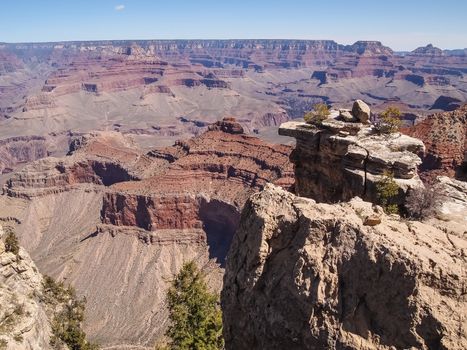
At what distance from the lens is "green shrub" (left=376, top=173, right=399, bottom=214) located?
20.1 meters

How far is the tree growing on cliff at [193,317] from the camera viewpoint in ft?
81.6

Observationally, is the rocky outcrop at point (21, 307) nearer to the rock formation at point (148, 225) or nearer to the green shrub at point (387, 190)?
the green shrub at point (387, 190)

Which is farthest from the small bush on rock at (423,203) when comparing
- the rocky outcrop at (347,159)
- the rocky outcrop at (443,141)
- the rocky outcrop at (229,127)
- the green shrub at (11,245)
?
the rocky outcrop at (229,127)

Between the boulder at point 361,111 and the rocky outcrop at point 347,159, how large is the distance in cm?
73

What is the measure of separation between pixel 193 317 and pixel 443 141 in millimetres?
40491

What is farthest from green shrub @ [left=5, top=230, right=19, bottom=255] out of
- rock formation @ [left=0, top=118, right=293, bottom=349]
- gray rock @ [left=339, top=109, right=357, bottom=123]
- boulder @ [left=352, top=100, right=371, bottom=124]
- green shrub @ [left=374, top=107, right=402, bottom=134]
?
green shrub @ [left=374, top=107, right=402, bottom=134]

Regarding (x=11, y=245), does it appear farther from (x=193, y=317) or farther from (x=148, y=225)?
(x=148, y=225)

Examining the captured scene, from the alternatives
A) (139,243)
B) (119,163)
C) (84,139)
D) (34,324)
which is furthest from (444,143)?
(84,139)

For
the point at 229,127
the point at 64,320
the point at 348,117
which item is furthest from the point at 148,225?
the point at 348,117

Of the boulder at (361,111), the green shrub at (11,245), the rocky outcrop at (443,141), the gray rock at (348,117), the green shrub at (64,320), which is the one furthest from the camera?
the rocky outcrop at (443,141)

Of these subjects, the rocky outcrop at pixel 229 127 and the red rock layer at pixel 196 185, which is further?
the rocky outcrop at pixel 229 127

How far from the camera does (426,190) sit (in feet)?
61.4

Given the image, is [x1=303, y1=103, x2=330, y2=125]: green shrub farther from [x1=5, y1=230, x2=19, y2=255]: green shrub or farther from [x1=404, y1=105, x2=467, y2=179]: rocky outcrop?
[x1=404, y1=105, x2=467, y2=179]: rocky outcrop

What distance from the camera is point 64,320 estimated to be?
3391 centimetres
